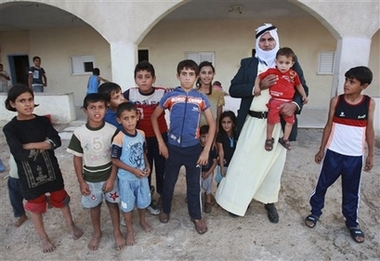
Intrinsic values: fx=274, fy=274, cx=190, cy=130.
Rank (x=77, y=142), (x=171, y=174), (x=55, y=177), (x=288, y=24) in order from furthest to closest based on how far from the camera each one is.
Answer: (x=288, y=24), (x=171, y=174), (x=55, y=177), (x=77, y=142)

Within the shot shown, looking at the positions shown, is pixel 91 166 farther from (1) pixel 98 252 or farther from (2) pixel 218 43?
(2) pixel 218 43

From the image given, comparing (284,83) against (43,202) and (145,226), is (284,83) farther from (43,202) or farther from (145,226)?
(43,202)

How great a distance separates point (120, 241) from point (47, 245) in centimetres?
66

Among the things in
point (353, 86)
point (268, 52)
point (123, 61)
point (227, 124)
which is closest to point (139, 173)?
point (227, 124)

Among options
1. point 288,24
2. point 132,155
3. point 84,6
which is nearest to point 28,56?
point 84,6

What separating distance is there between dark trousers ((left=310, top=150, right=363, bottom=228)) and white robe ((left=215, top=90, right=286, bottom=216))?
0.40 meters

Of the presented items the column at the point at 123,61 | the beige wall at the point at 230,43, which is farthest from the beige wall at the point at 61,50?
the column at the point at 123,61

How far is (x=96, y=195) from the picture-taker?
92.1 inches

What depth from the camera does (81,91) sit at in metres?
9.50

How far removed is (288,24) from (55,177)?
7.69m

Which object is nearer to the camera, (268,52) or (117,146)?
(117,146)

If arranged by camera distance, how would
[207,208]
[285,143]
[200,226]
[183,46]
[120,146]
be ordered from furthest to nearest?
1. [183,46]
2. [207,208]
3. [200,226]
4. [285,143]
5. [120,146]

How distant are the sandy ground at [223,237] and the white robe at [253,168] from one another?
10.7 inches

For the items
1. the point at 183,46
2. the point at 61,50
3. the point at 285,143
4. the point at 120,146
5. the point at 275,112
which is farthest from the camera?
the point at 61,50
